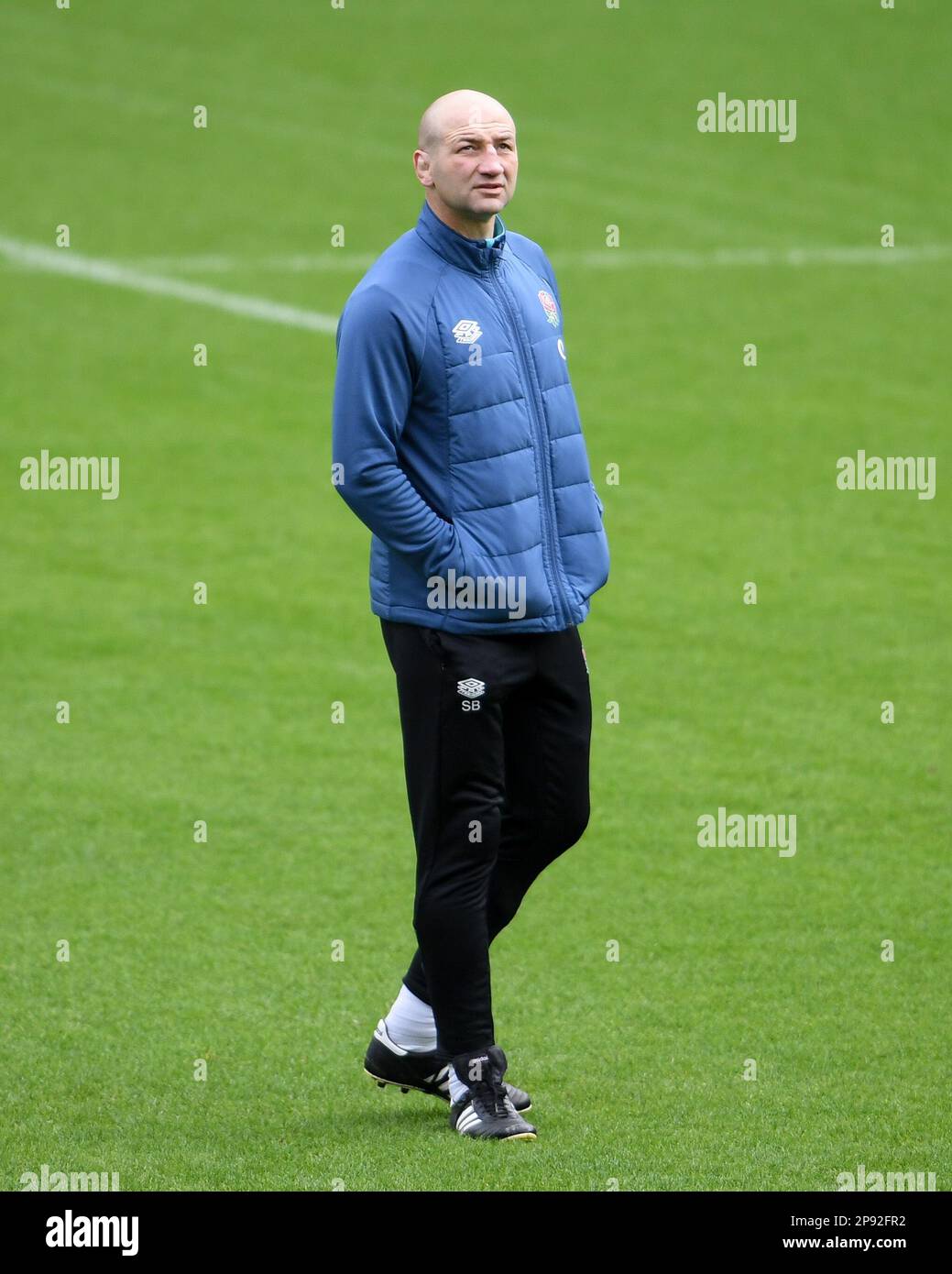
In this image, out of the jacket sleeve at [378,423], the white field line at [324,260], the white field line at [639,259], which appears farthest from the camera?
the white field line at [639,259]

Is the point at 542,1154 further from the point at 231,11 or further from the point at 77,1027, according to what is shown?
the point at 231,11

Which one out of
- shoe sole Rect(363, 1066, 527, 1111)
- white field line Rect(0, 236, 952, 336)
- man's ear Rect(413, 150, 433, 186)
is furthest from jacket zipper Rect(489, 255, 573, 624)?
white field line Rect(0, 236, 952, 336)

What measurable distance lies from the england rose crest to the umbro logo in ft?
0.93

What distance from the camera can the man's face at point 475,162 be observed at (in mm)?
4281

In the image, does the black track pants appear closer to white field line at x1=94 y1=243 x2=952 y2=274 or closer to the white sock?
the white sock

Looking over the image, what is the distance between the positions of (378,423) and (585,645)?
15.5 feet

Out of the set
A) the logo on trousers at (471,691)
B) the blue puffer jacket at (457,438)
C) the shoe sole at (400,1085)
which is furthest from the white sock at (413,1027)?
the blue puffer jacket at (457,438)

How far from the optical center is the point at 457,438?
434 cm

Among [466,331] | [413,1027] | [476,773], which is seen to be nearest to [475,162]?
[466,331]

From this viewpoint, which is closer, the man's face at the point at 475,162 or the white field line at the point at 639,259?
the man's face at the point at 475,162

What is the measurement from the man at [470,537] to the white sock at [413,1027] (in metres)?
0.12

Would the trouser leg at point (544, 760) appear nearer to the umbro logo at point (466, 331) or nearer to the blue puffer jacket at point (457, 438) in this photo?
the blue puffer jacket at point (457, 438)

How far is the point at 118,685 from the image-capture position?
324 inches
